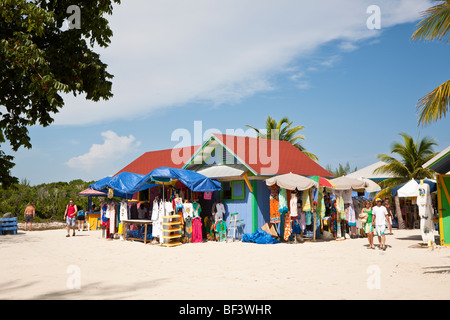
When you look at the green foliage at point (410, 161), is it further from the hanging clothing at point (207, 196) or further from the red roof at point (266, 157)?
the hanging clothing at point (207, 196)

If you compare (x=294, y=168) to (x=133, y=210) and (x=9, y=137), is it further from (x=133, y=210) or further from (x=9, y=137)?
(x=9, y=137)

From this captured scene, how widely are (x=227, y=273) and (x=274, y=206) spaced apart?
7.85m

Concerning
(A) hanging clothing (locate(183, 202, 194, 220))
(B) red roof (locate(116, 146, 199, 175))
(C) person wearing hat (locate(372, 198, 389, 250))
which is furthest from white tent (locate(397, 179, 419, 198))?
(B) red roof (locate(116, 146, 199, 175))

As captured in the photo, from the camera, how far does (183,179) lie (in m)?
16.8

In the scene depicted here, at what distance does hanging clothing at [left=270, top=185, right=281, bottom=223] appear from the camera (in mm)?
16734

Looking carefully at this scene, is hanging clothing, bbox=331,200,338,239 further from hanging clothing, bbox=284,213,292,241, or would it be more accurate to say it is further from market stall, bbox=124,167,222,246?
market stall, bbox=124,167,222,246

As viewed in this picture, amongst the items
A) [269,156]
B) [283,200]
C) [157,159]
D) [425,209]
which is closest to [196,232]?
[283,200]

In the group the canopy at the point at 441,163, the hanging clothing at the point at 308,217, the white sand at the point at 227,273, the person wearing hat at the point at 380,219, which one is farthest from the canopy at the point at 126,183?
the canopy at the point at 441,163

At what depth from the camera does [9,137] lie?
1289 centimetres

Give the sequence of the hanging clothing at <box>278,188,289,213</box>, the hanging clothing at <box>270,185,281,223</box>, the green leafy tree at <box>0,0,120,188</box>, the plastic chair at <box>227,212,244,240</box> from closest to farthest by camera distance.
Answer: the green leafy tree at <box>0,0,120,188</box> < the hanging clothing at <box>278,188,289,213</box> < the hanging clothing at <box>270,185,281,223</box> < the plastic chair at <box>227,212,244,240</box>

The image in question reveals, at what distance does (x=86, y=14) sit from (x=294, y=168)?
12.1 metres

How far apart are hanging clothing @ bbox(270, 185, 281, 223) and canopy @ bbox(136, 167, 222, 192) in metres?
2.30

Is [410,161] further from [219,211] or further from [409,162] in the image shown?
[219,211]

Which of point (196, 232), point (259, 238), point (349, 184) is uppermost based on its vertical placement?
point (349, 184)
